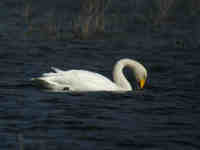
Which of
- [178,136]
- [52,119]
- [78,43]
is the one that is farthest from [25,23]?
Result: [178,136]

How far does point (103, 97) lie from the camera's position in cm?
1188

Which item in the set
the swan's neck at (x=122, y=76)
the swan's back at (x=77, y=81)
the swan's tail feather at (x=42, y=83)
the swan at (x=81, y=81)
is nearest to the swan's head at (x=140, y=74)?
the swan at (x=81, y=81)

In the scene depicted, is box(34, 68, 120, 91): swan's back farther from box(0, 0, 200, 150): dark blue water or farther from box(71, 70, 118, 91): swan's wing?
box(0, 0, 200, 150): dark blue water

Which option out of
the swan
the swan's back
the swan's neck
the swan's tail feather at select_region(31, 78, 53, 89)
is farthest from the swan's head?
the swan's tail feather at select_region(31, 78, 53, 89)

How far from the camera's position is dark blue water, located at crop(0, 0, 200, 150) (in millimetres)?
8953

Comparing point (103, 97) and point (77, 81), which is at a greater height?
point (77, 81)

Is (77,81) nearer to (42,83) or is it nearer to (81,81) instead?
(81,81)

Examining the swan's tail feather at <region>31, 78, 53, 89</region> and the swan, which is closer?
the swan

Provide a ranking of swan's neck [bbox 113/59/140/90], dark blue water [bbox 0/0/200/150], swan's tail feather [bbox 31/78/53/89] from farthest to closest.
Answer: swan's neck [bbox 113/59/140/90] → swan's tail feather [bbox 31/78/53/89] → dark blue water [bbox 0/0/200/150]

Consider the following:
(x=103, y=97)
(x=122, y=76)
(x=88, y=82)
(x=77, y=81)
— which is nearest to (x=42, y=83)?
(x=77, y=81)

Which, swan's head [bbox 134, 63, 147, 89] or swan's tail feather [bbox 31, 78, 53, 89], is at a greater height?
swan's head [bbox 134, 63, 147, 89]

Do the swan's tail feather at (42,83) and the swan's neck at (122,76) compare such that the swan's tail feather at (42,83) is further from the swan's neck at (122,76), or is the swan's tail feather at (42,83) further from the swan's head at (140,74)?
the swan's head at (140,74)

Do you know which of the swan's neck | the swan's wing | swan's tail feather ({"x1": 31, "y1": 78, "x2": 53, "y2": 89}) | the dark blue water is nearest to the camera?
the dark blue water

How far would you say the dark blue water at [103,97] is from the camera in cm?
895
